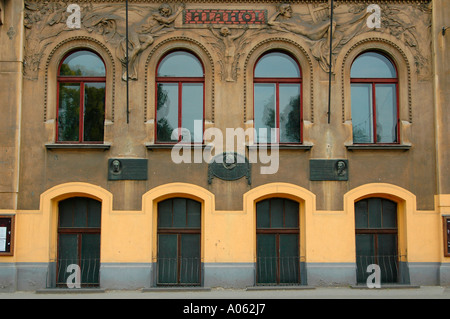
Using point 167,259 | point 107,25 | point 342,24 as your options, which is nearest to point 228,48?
point 342,24

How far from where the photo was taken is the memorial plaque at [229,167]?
16312mm

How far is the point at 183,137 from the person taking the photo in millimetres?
16625

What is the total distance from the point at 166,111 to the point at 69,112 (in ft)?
9.31

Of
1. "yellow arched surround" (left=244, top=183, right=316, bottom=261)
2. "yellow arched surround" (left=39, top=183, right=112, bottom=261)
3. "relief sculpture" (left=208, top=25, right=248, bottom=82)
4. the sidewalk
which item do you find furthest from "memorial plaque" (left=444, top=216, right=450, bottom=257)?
"yellow arched surround" (left=39, top=183, right=112, bottom=261)

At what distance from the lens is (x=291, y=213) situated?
16.7 meters

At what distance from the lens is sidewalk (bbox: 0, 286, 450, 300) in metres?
14.8

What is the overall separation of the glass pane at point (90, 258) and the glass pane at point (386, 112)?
28.8ft

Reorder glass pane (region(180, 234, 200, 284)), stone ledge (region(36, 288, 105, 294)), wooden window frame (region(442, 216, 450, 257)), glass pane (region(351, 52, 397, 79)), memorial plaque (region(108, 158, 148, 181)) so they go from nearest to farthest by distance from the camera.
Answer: stone ledge (region(36, 288, 105, 294)) < wooden window frame (region(442, 216, 450, 257)) < memorial plaque (region(108, 158, 148, 181)) < glass pane (region(180, 234, 200, 284)) < glass pane (region(351, 52, 397, 79))

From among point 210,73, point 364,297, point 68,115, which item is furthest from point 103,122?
point 364,297

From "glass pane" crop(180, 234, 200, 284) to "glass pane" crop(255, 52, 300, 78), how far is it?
204 inches

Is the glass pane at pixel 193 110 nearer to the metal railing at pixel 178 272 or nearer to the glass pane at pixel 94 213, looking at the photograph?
the glass pane at pixel 94 213

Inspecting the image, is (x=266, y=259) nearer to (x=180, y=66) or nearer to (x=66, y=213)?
(x=66, y=213)

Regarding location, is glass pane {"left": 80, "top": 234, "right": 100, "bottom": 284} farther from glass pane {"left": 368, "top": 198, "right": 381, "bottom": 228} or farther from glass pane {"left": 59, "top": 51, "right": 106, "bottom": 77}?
glass pane {"left": 368, "top": 198, "right": 381, "bottom": 228}

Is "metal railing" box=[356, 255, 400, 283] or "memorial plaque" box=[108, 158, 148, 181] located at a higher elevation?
"memorial plaque" box=[108, 158, 148, 181]
